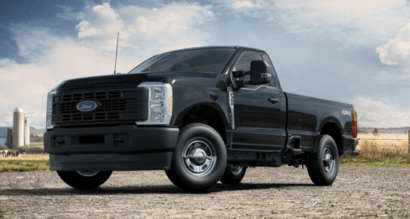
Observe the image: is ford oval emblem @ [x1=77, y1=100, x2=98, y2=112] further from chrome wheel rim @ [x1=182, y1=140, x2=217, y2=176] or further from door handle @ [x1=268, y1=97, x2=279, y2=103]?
door handle @ [x1=268, y1=97, x2=279, y2=103]

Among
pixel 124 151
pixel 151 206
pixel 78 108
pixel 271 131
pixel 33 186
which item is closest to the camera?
pixel 151 206

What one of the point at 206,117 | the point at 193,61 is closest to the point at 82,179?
the point at 206,117

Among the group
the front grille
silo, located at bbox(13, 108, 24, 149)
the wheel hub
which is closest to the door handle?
the wheel hub

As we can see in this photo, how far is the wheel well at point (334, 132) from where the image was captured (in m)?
10.9

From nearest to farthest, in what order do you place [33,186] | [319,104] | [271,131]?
[271,131], [33,186], [319,104]

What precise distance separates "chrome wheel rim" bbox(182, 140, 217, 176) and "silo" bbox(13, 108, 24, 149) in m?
117

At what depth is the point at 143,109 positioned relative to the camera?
7078 mm

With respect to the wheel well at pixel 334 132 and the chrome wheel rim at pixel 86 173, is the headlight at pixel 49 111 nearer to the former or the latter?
the chrome wheel rim at pixel 86 173

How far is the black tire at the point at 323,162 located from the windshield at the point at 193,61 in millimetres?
2739

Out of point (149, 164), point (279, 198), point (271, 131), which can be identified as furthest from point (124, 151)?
point (271, 131)

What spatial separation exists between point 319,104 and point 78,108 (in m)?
4.75

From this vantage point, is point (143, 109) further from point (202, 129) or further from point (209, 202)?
point (209, 202)

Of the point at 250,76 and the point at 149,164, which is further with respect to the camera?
the point at 250,76

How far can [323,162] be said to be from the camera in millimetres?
10266
